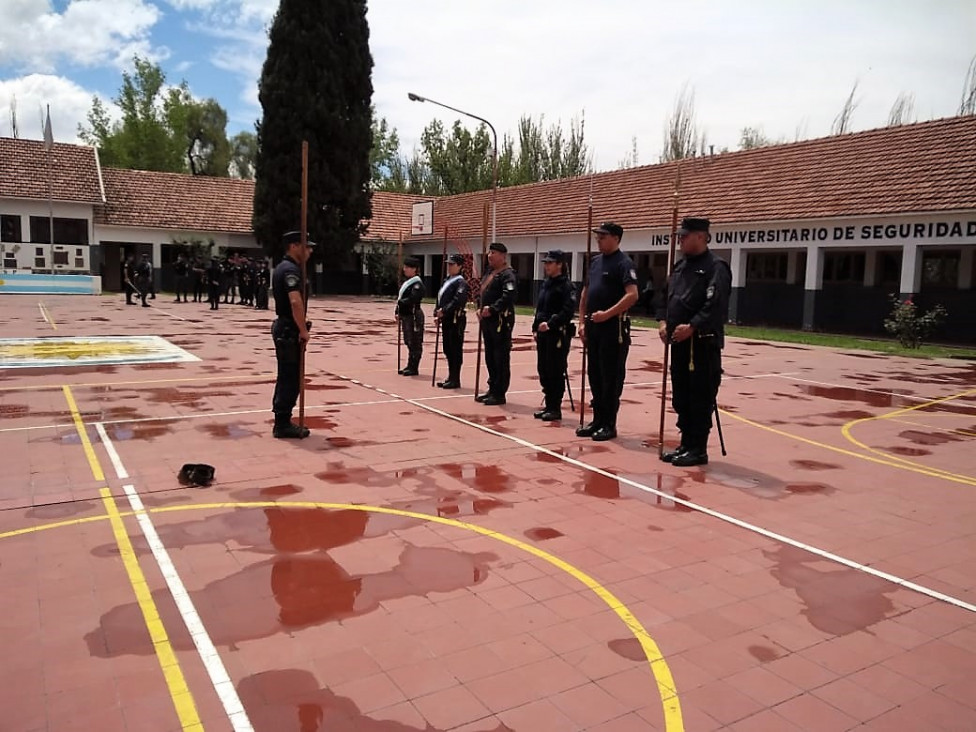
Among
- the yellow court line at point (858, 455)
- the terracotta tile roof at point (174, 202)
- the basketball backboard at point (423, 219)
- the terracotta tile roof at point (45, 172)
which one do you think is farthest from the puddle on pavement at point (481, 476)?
the terracotta tile roof at point (174, 202)

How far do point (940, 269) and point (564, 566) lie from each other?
23.1 meters

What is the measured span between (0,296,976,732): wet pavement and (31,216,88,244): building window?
31808 mm

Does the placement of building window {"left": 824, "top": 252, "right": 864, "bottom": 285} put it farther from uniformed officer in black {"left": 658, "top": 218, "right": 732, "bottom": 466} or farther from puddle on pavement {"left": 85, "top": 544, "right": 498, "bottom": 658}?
puddle on pavement {"left": 85, "top": 544, "right": 498, "bottom": 658}

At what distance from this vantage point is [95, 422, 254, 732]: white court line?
122 inches

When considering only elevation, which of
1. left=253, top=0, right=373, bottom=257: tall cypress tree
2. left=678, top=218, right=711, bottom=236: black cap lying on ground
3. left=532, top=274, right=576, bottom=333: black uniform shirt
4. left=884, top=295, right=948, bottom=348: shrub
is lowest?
left=884, top=295, right=948, bottom=348: shrub

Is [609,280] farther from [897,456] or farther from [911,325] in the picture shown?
[911,325]

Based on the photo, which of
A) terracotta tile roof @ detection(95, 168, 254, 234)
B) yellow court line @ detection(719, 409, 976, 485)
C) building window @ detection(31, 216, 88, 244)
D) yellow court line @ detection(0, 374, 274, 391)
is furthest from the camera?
terracotta tile roof @ detection(95, 168, 254, 234)

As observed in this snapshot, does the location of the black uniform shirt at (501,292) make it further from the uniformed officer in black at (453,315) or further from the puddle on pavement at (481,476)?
the puddle on pavement at (481,476)

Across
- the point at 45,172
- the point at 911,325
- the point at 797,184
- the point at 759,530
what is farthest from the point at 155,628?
the point at 45,172

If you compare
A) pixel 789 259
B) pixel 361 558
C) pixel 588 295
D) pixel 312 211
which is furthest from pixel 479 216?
pixel 361 558

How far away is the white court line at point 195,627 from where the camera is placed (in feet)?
10.2

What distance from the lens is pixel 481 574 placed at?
452cm

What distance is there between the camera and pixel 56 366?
12.3 m

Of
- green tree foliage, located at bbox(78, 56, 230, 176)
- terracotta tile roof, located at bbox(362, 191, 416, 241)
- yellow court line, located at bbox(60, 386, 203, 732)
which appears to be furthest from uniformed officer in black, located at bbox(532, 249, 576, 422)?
green tree foliage, located at bbox(78, 56, 230, 176)
